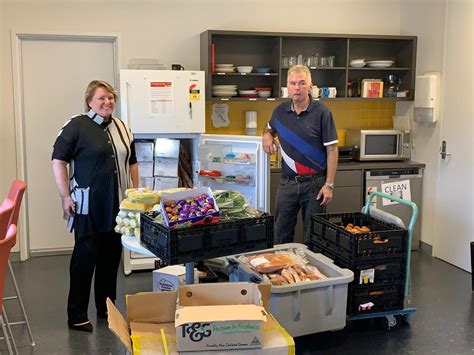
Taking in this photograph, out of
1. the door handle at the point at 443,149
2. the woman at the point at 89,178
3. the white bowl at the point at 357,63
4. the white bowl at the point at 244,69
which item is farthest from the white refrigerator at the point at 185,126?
the door handle at the point at 443,149

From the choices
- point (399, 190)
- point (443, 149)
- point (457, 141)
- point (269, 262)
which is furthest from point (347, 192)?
point (269, 262)

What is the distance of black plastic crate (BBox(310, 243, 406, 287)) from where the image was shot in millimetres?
3328

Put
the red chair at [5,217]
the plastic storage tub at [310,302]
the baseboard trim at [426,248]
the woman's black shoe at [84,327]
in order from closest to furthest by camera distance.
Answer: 1. the red chair at [5,217]
2. the plastic storage tub at [310,302]
3. the woman's black shoe at [84,327]
4. the baseboard trim at [426,248]

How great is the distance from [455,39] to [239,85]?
1980 millimetres

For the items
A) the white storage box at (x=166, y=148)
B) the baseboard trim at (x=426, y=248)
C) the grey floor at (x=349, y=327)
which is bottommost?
the grey floor at (x=349, y=327)

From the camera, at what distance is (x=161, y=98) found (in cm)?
449

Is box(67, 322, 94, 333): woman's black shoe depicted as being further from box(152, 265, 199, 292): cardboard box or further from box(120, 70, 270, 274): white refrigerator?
box(120, 70, 270, 274): white refrigerator

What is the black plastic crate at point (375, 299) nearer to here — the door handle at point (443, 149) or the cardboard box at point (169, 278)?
the cardboard box at point (169, 278)

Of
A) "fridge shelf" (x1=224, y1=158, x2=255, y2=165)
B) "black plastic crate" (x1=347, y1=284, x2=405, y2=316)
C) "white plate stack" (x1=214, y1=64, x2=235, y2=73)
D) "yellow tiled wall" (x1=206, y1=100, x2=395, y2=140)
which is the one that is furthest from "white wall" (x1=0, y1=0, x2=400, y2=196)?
"black plastic crate" (x1=347, y1=284, x2=405, y2=316)

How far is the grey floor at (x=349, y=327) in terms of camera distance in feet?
10.6

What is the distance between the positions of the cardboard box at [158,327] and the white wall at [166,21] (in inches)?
117

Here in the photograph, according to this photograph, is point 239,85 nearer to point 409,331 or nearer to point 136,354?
point 409,331

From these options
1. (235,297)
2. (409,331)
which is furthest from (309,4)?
(235,297)

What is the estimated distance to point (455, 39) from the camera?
475 cm
